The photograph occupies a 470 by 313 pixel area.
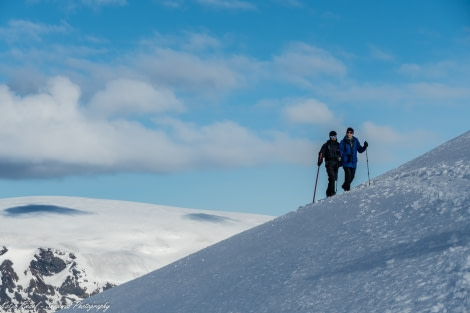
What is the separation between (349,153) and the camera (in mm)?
19766

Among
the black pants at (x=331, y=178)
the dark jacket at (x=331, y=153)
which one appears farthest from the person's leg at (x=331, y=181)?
the dark jacket at (x=331, y=153)

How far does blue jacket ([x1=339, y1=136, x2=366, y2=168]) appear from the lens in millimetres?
19719

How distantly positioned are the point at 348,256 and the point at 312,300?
1.71 metres

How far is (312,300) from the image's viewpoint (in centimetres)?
1072

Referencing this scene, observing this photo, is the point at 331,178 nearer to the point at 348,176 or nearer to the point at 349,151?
the point at 348,176

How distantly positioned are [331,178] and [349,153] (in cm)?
103

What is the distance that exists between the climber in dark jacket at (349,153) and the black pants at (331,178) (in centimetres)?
35

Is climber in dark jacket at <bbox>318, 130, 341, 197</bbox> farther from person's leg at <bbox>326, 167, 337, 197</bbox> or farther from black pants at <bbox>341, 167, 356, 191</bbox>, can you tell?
black pants at <bbox>341, 167, 356, 191</bbox>

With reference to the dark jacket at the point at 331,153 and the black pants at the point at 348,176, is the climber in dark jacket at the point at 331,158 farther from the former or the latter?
the black pants at the point at 348,176

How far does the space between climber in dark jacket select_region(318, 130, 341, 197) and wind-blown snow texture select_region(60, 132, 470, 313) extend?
6.82 feet

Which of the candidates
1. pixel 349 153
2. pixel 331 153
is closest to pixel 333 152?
pixel 331 153

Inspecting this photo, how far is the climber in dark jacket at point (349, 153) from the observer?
19.8 meters

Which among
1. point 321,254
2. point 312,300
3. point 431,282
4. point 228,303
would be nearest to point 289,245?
point 321,254

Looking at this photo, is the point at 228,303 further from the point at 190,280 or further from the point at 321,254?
the point at 190,280
